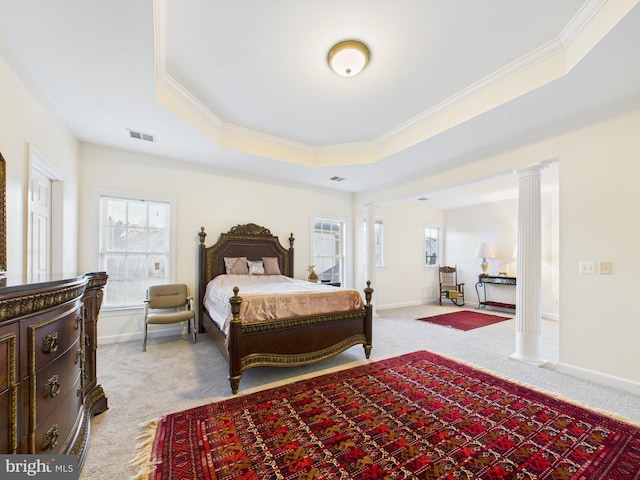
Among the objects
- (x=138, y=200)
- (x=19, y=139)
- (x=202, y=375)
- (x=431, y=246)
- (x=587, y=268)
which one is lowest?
(x=202, y=375)

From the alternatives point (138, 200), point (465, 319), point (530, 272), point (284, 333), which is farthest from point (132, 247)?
point (465, 319)

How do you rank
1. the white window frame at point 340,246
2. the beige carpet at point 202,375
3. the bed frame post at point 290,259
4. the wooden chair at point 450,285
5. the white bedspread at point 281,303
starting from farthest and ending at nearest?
1. the wooden chair at point 450,285
2. the white window frame at point 340,246
3. the bed frame post at point 290,259
4. the white bedspread at point 281,303
5. the beige carpet at point 202,375

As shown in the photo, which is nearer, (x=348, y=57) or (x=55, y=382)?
(x=55, y=382)

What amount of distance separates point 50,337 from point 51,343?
3 centimetres

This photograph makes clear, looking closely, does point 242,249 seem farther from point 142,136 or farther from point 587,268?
point 587,268

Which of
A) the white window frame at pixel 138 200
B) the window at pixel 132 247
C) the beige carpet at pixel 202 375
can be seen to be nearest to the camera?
the beige carpet at pixel 202 375

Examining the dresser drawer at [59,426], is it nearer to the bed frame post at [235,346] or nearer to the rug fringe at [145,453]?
the rug fringe at [145,453]

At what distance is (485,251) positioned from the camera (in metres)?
6.79

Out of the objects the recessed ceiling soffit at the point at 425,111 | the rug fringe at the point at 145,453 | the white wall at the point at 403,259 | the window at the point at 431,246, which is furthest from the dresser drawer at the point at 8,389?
the window at the point at 431,246

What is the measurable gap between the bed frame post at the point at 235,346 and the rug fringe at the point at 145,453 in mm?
609

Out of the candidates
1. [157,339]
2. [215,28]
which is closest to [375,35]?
[215,28]

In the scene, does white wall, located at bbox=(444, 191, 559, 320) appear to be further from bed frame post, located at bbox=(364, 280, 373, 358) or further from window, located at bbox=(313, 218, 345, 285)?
bed frame post, located at bbox=(364, 280, 373, 358)

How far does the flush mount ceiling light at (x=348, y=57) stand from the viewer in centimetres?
238

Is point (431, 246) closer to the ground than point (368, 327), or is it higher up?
higher up
